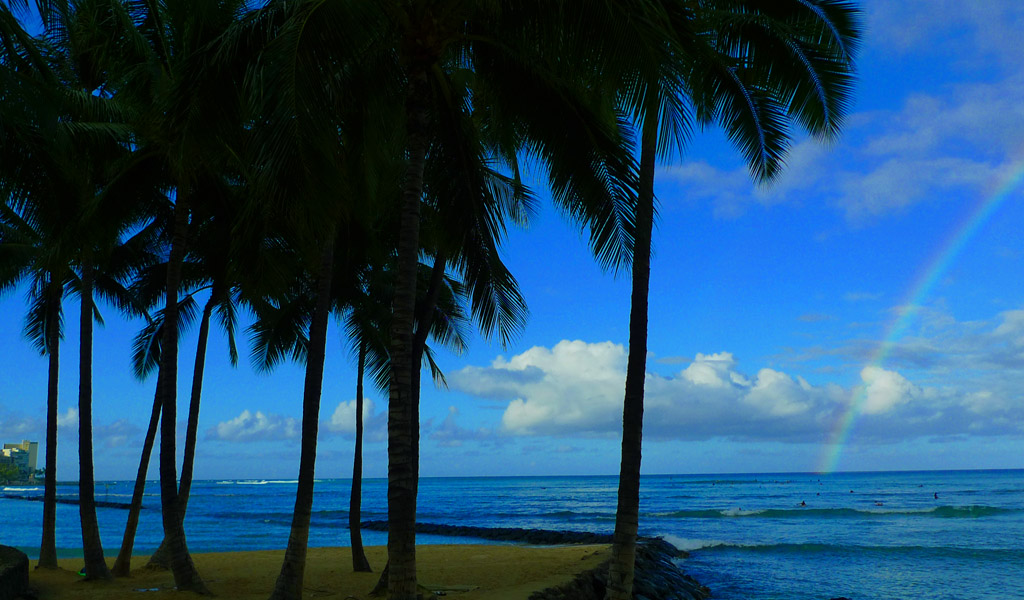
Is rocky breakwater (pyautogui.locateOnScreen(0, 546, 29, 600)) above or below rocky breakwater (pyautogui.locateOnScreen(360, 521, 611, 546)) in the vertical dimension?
above

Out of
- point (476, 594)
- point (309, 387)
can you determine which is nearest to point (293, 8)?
point (309, 387)

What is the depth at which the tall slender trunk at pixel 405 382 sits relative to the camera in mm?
8125

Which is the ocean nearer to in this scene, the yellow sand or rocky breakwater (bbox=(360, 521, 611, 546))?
rocky breakwater (bbox=(360, 521, 611, 546))

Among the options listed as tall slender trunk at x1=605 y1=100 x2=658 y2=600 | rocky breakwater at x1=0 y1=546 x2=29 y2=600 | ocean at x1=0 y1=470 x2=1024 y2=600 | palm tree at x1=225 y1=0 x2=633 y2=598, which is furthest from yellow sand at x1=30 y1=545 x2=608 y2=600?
ocean at x1=0 y1=470 x2=1024 y2=600

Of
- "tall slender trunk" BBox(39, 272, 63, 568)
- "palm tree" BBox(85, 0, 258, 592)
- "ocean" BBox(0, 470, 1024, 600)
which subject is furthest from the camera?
"ocean" BBox(0, 470, 1024, 600)

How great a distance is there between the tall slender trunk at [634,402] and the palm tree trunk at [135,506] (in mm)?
9633

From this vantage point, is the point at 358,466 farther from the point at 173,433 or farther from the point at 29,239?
the point at 29,239

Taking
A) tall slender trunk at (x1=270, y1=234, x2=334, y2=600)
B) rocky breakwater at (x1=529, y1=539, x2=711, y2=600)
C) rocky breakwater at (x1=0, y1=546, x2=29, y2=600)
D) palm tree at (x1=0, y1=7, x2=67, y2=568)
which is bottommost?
rocky breakwater at (x1=529, y1=539, x2=711, y2=600)

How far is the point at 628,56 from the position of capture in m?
6.89

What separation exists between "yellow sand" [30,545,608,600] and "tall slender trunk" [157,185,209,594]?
403 mm

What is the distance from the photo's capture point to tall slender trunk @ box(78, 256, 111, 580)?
46.8ft

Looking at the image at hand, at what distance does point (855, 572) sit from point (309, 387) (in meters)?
20.9

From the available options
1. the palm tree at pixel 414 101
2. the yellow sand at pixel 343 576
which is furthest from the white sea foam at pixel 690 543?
the palm tree at pixel 414 101

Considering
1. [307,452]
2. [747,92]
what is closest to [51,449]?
[307,452]
